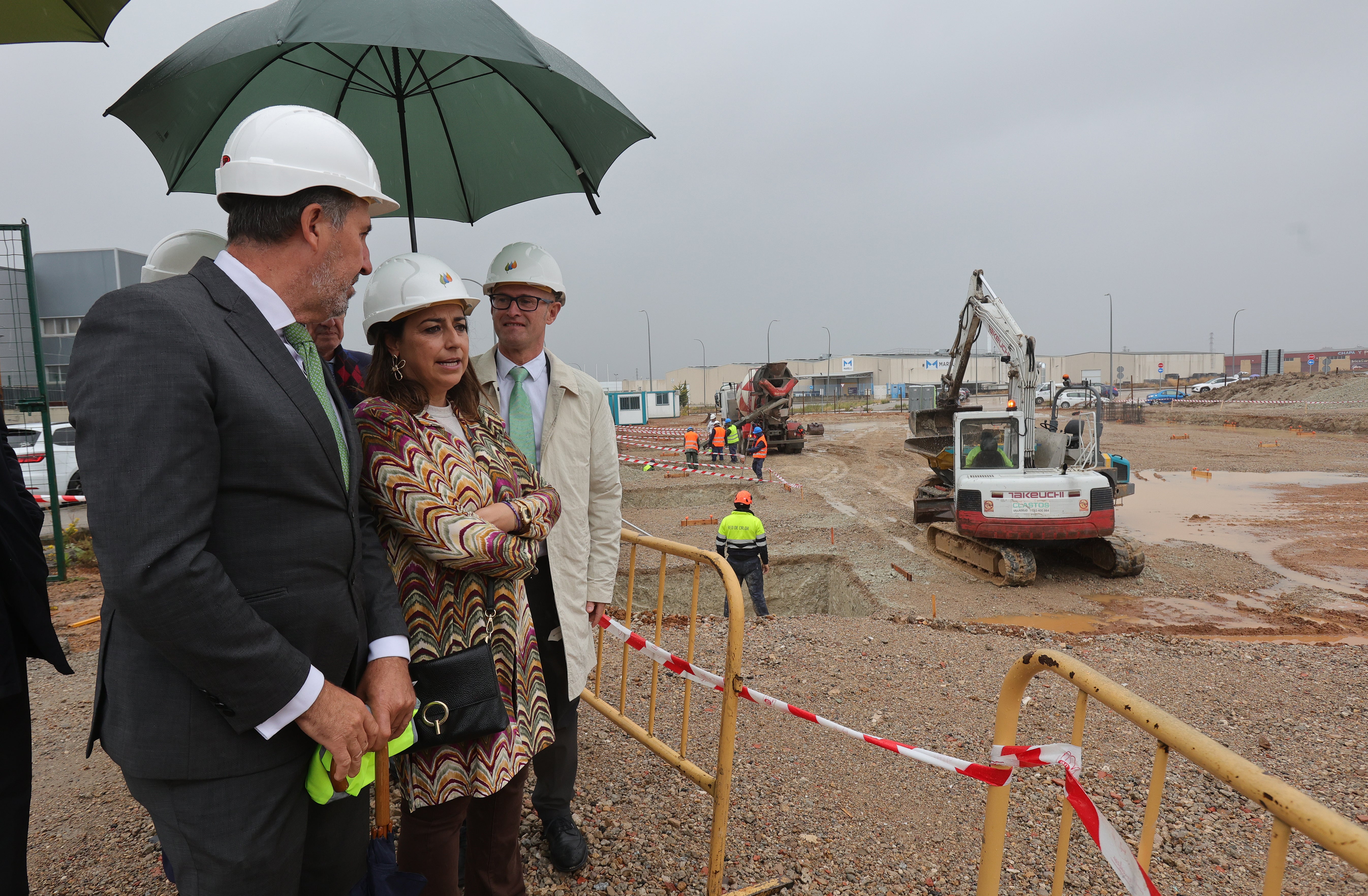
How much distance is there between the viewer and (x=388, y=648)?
5.62ft

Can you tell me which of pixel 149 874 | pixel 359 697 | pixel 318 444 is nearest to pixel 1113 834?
pixel 359 697

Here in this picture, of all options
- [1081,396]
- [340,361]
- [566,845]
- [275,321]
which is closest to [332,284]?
[275,321]

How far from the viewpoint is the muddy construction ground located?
10.4ft

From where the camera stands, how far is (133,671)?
1.36 metres

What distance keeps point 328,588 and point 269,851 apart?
0.54 meters

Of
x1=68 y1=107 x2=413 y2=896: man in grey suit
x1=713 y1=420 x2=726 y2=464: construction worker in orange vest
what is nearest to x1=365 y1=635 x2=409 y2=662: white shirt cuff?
x1=68 y1=107 x2=413 y2=896: man in grey suit

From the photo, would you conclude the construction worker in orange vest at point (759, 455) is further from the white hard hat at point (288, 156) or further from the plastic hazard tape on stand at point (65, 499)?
the white hard hat at point (288, 156)

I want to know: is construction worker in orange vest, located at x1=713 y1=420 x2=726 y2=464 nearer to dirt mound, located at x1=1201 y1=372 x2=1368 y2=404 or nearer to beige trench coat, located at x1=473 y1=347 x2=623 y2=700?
beige trench coat, located at x1=473 y1=347 x2=623 y2=700

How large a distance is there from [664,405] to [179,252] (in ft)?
158

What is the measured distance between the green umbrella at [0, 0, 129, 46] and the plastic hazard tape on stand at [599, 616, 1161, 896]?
9.00ft

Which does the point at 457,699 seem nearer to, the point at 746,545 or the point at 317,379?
the point at 317,379

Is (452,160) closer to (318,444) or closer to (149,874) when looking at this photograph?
(318,444)

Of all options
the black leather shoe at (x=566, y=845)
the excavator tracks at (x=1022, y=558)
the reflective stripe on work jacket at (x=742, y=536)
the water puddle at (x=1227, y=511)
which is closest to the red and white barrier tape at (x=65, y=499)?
the reflective stripe on work jacket at (x=742, y=536)

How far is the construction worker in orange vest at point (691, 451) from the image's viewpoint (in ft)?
72.2
